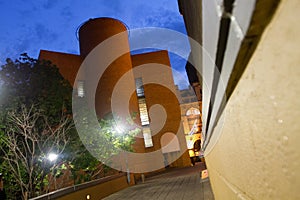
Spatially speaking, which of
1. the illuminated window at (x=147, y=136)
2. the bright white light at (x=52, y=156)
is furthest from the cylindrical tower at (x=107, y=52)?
the bright white light at (x=52, y=156)

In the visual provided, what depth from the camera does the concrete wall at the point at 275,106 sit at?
36 cm

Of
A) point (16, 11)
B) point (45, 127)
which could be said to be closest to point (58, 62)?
point (45, 127)

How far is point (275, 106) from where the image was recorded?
44cm

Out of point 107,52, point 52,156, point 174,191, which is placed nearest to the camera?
point 174,191

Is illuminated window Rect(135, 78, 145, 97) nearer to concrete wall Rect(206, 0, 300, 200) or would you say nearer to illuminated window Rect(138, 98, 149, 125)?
illuminated window Rect(138, 98, 149, 125)

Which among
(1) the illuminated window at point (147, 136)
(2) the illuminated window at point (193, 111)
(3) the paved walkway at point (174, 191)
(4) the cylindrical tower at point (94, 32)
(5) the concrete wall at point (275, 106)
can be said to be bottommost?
(3) the paved walkway at point (174, 191)

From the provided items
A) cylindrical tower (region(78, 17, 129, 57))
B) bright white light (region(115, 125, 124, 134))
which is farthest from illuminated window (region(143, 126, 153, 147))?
→ cylindrical tower (region(78, 17, 129, 57))

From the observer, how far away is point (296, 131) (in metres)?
0.38

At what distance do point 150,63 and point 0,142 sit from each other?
1701cm

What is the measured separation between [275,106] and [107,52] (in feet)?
61.1

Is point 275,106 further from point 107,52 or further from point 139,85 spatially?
point 139,85

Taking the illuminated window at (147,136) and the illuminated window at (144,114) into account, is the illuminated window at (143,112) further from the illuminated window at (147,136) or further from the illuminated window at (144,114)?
the illuminated window at (147,136)

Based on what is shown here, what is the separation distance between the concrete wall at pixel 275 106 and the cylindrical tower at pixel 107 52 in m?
16.9

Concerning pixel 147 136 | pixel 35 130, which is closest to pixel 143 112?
pixel 147 136
